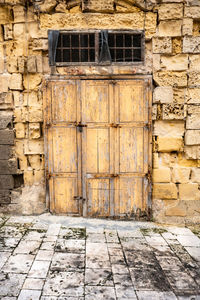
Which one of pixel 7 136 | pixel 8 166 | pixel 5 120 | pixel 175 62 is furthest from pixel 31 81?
pixel 175 62

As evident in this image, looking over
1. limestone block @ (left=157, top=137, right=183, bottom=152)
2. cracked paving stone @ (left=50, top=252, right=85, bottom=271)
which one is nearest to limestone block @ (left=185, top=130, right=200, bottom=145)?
limestone block @ (left=157, top=137, right=183, bottom=152)

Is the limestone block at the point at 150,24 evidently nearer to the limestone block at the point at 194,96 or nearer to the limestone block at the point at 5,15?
the limestone block at the point at 194,96

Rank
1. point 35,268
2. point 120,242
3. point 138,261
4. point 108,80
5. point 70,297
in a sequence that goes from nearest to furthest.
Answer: point 70,297
point 35,268
point 138,261
point 120,242
point 108,80

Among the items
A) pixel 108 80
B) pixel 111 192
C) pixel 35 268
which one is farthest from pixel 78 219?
pixel 108 80

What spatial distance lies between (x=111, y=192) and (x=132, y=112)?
1528 mm

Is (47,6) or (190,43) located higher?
(47,6)

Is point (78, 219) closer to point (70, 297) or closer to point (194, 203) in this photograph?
point (70, 297)

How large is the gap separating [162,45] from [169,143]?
176cm

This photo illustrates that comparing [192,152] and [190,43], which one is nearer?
[190,43]

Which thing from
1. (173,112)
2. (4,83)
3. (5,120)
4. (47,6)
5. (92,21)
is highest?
(47,6)

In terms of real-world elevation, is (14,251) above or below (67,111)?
below

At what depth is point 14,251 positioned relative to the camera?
3350mm

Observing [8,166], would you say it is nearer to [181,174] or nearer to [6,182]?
[6,182]

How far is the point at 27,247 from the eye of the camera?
3.46 m
